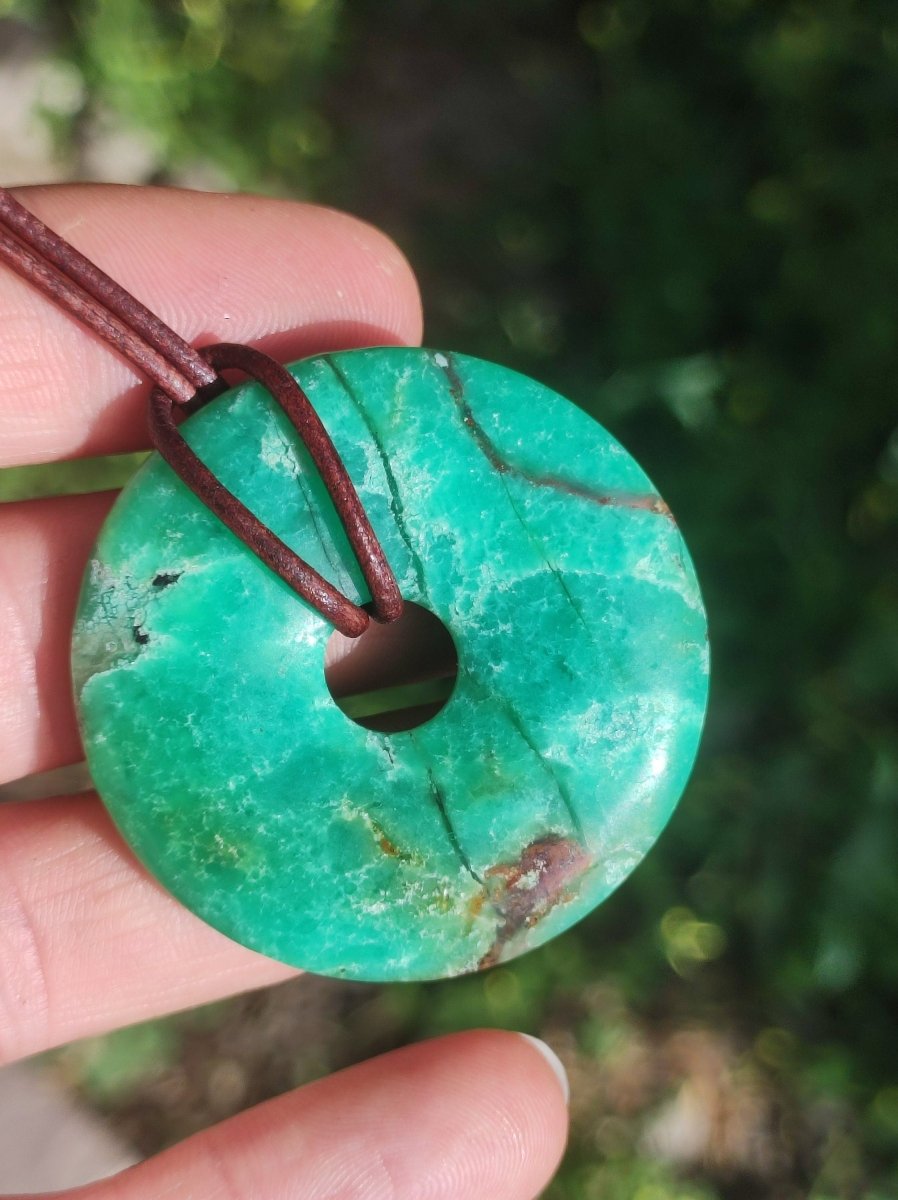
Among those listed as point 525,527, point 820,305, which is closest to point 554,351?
point 820,305

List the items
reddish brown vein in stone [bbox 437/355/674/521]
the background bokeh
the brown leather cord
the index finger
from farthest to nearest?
the background bokeh
the index finger
reddish brown vein in stone [bbox 437/355/674/521]
the brown leather cord

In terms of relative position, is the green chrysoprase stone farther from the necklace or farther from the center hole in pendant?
the center hole in pendant

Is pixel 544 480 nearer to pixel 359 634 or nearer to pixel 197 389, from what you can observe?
pixel 359 634

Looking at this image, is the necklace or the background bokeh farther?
the background bokeh

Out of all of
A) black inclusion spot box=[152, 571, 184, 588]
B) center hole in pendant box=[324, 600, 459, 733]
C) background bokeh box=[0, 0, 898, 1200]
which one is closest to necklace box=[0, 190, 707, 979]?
black inclusion spot box=[152, 571, 184, 588]

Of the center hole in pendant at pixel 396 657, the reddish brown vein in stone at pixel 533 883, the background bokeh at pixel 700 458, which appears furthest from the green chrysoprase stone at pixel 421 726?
the background bokeh at pixel 700 458

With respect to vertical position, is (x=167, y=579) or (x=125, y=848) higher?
(x=167, y=579)

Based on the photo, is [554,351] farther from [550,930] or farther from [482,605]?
[550,930]

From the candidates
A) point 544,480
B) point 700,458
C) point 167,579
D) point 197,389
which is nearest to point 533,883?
point 544,480
